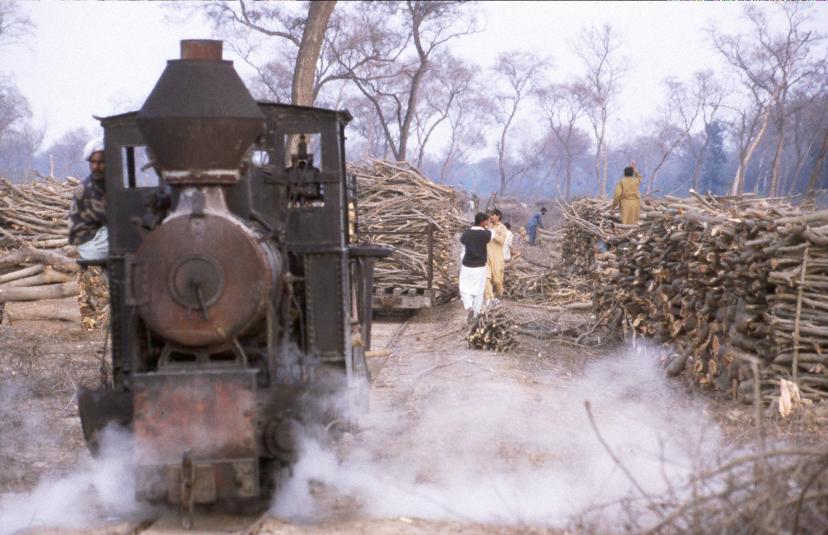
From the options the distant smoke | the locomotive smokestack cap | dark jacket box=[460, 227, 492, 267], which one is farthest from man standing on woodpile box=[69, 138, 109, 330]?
dark jacket box=[460, 227, 492, 267]

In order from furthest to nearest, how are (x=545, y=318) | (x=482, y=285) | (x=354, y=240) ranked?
(x=545, y=318) < (x=482, y=285) < (x=354, y=240)

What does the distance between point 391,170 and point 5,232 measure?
7.59m

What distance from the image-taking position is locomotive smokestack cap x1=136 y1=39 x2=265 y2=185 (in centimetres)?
538

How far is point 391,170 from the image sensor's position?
1902 centimetres

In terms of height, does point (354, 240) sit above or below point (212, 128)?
below

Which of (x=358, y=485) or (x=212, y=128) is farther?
(x=358, y=485)

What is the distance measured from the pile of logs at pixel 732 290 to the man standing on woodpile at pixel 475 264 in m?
2.08

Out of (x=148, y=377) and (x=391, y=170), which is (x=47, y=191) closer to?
(x=391, y=170)

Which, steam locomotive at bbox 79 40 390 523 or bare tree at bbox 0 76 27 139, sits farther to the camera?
bare tree at bbox 0 76 27 139

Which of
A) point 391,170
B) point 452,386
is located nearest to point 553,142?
point 391,170

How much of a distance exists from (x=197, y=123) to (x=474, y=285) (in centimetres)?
915

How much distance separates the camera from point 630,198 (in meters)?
17.1

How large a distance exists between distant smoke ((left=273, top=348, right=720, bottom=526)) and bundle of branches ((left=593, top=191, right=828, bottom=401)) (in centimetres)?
73

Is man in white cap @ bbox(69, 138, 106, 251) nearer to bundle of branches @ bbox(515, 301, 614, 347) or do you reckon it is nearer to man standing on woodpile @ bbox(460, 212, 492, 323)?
bundle of branches @ bbox(515, 301, 614, 347)
